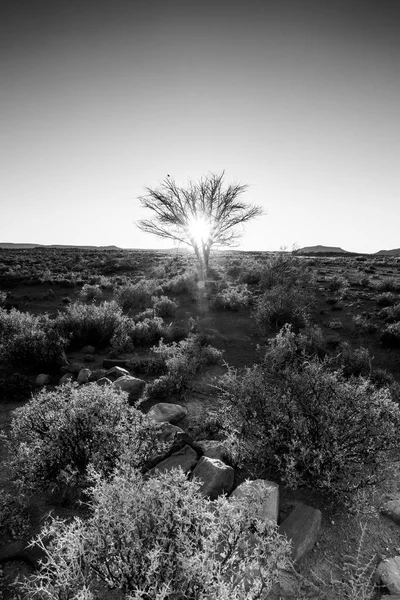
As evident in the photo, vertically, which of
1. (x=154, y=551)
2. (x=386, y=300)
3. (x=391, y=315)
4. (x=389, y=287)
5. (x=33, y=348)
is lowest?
(x=33, y=348)

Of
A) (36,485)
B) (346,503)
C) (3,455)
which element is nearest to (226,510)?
(346,503)

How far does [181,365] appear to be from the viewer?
7305 mm

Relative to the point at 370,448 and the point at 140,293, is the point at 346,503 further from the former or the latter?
the point at 140,293

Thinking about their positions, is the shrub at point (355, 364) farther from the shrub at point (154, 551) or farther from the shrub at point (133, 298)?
the shrub at point (133, 298)

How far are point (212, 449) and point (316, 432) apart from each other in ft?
4.53

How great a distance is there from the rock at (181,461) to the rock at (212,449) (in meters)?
0.14

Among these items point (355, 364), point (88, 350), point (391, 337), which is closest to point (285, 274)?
point (391, 337)

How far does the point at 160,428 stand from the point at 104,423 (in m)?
0.98

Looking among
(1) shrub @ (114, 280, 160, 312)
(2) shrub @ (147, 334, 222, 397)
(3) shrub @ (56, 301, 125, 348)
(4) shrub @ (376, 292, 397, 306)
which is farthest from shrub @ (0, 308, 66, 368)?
(4) shrub @ (376, 292, 397, 306)

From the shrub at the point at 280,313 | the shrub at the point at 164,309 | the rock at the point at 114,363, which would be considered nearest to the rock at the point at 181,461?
the rock at the point at 114,363

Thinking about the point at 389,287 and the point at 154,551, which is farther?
the point at 389,287

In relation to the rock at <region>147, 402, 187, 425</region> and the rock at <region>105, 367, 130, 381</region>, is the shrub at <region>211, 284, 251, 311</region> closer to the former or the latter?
the rock at <region>105, 367, 130, 381</region>

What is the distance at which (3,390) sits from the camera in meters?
6.76

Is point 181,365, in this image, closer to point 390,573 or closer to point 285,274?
point 390,573
